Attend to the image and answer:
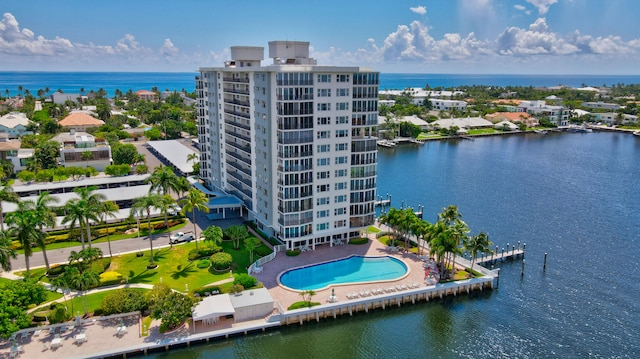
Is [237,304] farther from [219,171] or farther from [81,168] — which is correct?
[81,168]

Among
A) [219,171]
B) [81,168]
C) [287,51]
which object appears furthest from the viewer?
[81,168]

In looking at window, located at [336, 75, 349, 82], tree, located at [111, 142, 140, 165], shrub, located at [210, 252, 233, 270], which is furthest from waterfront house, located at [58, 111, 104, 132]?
window, located at [336, 75, 349, 82]

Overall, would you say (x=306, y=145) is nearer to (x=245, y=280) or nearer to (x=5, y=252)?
(x=245, y=280)

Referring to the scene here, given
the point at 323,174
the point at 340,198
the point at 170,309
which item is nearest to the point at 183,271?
the point at 170,309

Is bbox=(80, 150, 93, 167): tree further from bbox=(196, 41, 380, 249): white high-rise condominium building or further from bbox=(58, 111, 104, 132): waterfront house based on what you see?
bbox=(58, 111, 104, 132): waterfront house

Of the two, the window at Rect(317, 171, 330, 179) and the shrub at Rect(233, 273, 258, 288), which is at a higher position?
the window at Rect(317, 171, 330, 179)

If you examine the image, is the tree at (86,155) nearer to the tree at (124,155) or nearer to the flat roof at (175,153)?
the tree at (124,155)

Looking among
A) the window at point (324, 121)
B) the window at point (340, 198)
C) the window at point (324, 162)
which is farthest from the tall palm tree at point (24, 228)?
the window at point (340, 198)

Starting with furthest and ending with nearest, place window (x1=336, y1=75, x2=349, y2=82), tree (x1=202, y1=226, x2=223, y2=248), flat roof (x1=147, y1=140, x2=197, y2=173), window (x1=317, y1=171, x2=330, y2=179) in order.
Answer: flat roof (x1=147, y1=140, x2=197, y2=173) → window (x1=317, y1=171, x2=330, y2=179) → window (x1=336, y1=75, x2=349, y2=82) → tree (x1=202, y1=226, x2=223, y2=248)

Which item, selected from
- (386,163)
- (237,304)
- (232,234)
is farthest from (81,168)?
(386,163)
